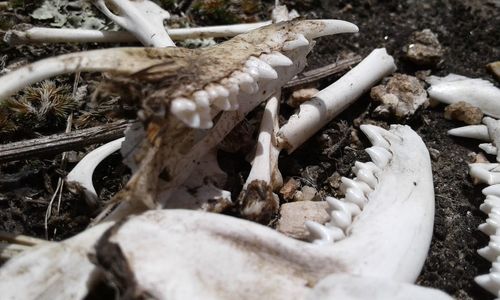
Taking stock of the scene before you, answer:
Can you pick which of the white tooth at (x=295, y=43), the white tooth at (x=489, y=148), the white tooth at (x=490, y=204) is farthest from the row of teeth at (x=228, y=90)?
the white tooth at (x=489, y=148)

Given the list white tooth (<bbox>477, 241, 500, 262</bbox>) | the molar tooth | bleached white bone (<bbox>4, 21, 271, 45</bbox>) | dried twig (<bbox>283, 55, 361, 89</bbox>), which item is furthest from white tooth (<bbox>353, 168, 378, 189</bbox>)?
bleached white bone (<bbox>4, 21, 271, 45</bbox>)

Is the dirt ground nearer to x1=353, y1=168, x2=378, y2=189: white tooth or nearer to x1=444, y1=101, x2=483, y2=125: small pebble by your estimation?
x1=444, y1=101, x2=483, y2=125: small pebble

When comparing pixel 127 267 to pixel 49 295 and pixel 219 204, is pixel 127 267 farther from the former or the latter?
pixel 219 204

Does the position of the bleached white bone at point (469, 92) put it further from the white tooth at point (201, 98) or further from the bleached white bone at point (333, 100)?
the white tooth at point (201, 98)

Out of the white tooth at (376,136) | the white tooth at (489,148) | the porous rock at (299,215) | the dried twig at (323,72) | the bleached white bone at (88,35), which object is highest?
the bleached white bone at (88,35)

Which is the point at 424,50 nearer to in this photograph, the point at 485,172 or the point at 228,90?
the point at 485,172

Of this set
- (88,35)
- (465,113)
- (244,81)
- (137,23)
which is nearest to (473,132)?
(465,113)
